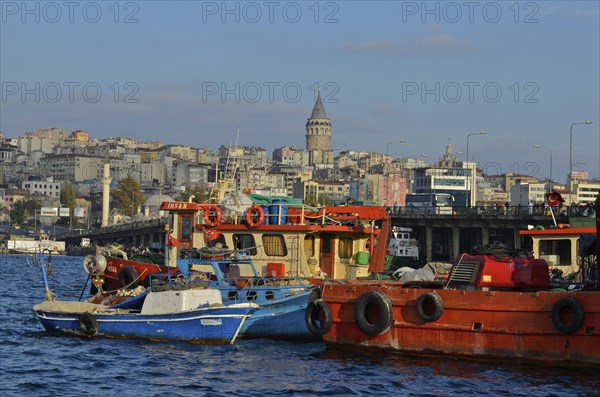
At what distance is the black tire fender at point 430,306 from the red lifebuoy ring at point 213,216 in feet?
39.5

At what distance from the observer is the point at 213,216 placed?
3972cm

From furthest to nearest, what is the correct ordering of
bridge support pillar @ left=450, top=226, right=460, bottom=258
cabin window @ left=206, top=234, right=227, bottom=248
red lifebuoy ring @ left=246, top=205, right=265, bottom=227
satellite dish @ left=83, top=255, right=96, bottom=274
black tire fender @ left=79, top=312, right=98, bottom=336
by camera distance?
bridge support pillar @ left=450, top=226, right=460, bottom=258, cabin window @ left=206, top=234, right=227, bottom=248, red lifebuoy ring @ left=246, top=205, right=265, bottom=227, satellite dish @ left=83, top=255, right=96, bottom=274, black tire fender @ left=79, top=312, right=98, bottom=336

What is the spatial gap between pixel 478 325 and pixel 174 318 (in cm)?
872

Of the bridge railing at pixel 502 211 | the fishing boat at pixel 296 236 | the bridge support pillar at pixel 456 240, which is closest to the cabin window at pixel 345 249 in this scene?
the fishing boat at pixel 296 236

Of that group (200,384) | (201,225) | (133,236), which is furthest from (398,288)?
(133,236)

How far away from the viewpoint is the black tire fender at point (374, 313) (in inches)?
1153

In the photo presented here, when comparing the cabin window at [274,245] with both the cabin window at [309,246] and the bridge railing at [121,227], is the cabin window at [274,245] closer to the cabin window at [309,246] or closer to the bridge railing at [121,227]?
the cabin window at [309,246]

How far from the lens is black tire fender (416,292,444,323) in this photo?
2834 centimetres

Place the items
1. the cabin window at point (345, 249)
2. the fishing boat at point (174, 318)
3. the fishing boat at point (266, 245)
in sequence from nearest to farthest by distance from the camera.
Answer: the fishing boat at point (174, 318)
the fishing boat at point (266, 245)
the cabin window at point (345, 249)

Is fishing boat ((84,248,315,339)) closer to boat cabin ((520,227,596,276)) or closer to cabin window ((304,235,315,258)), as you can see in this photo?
cabin window ((304,235,315,258))

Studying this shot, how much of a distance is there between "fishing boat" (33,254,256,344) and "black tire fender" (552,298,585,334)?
8.81m

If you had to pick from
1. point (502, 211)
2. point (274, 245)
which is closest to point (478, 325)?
point (274, 245)

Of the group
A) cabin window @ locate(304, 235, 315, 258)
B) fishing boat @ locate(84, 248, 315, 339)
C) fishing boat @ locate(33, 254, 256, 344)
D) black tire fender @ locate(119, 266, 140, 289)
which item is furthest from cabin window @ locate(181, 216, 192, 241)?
fishing boat @ locate(33, 254, 256, 344)

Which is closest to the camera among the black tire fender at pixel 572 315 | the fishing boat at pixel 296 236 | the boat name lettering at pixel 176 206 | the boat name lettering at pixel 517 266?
the black tire fender at pixel 572 315
